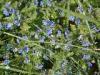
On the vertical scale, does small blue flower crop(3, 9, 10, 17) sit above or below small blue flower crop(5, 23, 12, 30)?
above

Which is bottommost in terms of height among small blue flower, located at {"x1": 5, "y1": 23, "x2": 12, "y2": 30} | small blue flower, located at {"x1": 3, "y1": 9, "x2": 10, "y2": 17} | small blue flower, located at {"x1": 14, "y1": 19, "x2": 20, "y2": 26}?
small blue flower, located at {"x1": 5, "y1": 23, "x2": 12, "y2": 30}

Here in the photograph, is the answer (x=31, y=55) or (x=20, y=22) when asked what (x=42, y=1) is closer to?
(x=20, y=22)

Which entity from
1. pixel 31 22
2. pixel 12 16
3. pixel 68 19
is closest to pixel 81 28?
pixel 68 19

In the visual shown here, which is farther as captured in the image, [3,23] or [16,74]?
[3,23]

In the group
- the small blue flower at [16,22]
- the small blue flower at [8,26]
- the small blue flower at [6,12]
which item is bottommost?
the small blue flower at [8,26]

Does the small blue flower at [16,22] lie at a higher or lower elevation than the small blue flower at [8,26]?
higher

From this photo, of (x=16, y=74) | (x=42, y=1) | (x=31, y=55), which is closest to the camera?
(x=16, y=74)

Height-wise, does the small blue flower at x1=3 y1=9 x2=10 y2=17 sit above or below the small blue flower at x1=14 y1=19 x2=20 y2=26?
above

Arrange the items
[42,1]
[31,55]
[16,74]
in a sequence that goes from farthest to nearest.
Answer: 1. [42,1]
2. [31,55]
3. [16,74]

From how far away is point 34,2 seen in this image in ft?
5.58

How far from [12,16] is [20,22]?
0.06 meters

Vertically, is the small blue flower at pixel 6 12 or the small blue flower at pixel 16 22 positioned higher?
the small blue flower at pixel 6 12

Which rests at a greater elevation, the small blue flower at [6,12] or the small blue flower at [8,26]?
the small blue flower at [6,12]

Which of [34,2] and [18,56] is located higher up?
[34,2]
